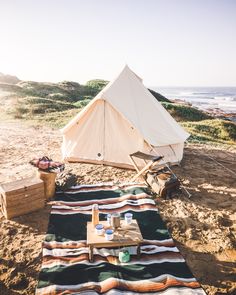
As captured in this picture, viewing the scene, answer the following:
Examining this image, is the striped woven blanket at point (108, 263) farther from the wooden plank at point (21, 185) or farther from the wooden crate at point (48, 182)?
the wooden plank at point (21, 185)

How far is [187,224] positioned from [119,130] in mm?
4034

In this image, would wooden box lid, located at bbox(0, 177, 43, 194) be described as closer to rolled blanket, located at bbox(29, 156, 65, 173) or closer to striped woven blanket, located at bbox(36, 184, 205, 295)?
rolled blanket, located at bbox(29, 156, 65, 173)

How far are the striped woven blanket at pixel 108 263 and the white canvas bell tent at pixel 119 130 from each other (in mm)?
2823

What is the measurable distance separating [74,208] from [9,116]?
52.7 ft

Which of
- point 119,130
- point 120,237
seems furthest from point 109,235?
point 119,130

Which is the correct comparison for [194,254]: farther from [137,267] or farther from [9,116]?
[9,116]

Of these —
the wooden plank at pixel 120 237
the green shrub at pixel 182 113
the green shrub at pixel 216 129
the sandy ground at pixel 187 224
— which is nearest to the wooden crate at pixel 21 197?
the sandy ground at pixel 187 224

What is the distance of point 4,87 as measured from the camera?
35.5 m

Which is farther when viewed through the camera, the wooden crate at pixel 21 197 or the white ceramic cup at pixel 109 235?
the wooden crate at pixel 21 197

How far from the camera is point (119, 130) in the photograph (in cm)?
908

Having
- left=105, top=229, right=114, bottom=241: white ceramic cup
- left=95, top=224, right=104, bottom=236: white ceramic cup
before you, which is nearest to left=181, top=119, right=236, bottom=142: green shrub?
left=95, top=224, right=104, bottom=236: white ceramic cup

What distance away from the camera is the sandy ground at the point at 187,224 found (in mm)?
4527

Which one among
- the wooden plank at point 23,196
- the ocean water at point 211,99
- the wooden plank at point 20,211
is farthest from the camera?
the ocean water at point 211,99

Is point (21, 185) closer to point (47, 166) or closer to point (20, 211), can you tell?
point (20, 211)
